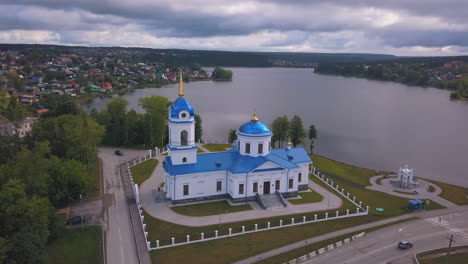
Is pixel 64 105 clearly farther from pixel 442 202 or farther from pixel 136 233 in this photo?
pixel 442 202

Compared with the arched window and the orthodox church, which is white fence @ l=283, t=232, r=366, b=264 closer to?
the orthodox church

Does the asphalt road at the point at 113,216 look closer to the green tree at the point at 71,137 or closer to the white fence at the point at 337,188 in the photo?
the green tree at the point at 71,137

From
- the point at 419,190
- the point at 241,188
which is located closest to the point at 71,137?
the point at 241,188

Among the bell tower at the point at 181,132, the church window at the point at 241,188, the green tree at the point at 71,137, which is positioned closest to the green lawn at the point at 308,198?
the church window at the point at 241,188

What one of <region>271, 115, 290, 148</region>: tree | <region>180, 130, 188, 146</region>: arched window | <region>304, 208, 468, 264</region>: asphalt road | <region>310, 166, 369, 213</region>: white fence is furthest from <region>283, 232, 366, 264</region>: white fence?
<region>271, 115, 290, 148</region>: tree

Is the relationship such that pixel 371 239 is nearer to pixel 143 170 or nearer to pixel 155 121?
pixel 143 170

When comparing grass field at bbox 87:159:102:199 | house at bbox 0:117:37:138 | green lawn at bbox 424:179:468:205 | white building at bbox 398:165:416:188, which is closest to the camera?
grass field at bbox 87:159:102:199
